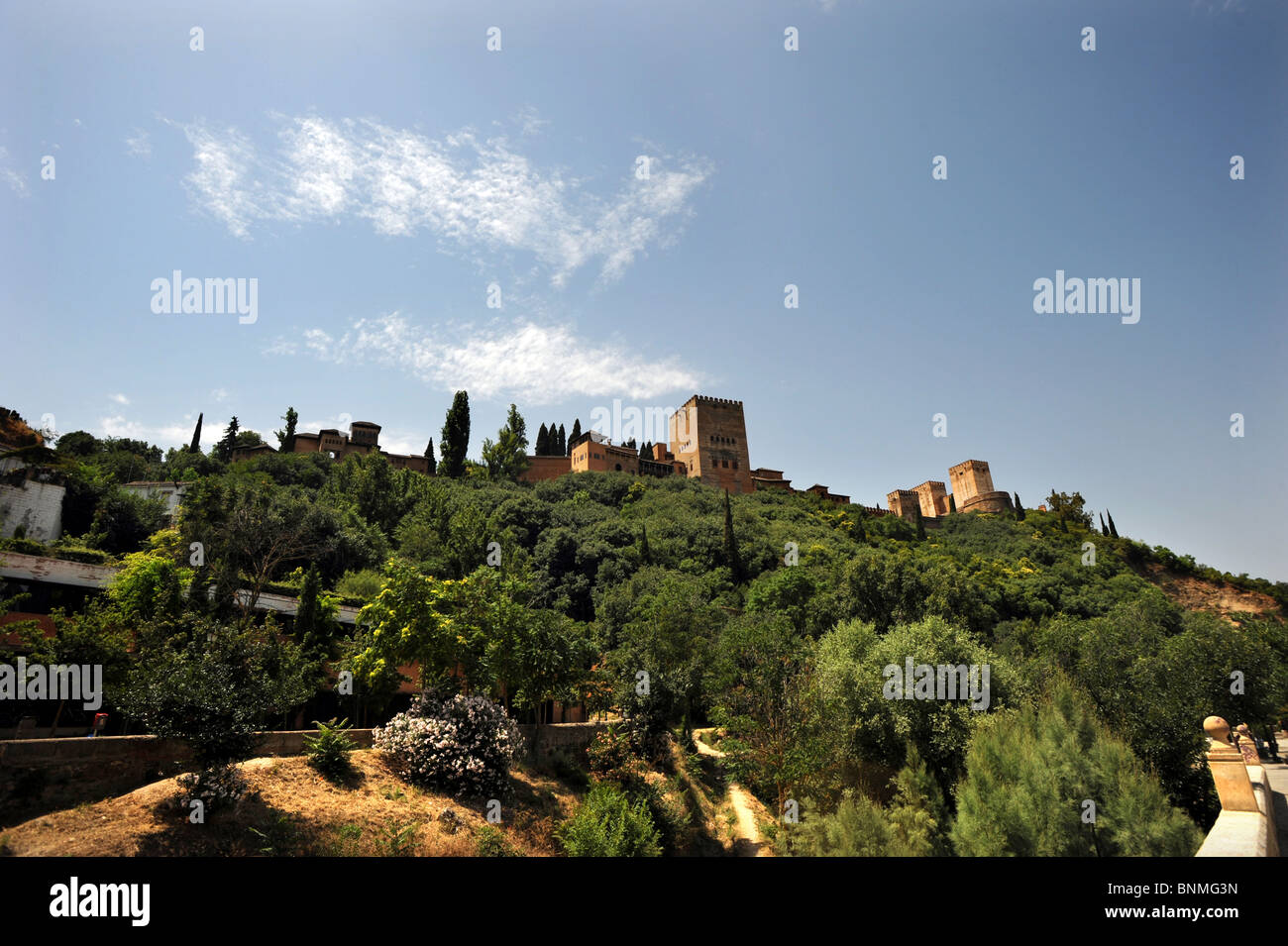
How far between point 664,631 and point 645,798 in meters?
9.94

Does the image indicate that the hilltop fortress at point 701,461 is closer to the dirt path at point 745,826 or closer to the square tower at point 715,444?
the square tower at point 715,444

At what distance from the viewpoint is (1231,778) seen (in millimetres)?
9336

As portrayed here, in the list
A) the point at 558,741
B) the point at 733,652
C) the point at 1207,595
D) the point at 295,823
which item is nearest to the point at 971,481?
the point at 1207,595

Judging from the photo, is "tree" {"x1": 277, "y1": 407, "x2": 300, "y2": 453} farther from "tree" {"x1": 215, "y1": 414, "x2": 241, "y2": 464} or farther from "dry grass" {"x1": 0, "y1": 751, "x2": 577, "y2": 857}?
"dry grass" {"x1": 0, "y1": 751, "x2": 577, "y2": 857}

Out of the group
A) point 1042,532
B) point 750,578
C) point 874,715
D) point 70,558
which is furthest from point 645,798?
point 1042,532

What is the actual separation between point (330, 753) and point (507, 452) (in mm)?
69364

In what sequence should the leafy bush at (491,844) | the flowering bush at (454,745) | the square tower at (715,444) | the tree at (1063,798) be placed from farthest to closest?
the square tower at (715,444) < the flowering bush at (454,745) < the leafy bush at (491,844) < the tree at (1063,798)

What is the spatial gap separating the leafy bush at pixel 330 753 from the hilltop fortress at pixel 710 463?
246 ft

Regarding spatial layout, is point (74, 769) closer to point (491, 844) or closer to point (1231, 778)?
point (491, 844)

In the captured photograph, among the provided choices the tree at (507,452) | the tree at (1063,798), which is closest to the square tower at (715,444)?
the tree at (507,452)

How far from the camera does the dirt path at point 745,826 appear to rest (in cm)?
2072

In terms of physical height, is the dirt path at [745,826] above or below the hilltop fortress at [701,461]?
below

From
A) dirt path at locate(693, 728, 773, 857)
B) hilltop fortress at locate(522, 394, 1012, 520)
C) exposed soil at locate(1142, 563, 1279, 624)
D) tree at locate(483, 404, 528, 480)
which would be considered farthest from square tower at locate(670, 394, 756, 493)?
dirt path at locate(693, 728, 773, 857)
